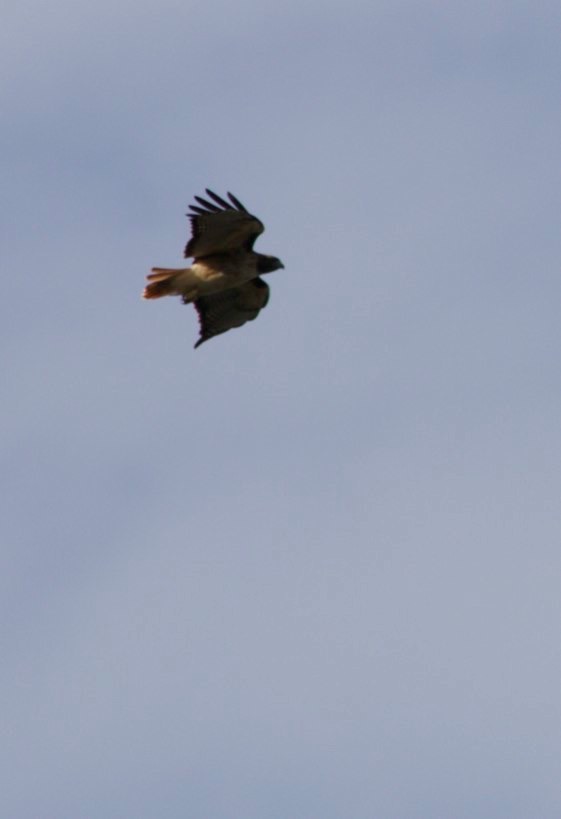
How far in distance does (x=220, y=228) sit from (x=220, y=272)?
2.86 ft

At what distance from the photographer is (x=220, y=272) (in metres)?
78.1

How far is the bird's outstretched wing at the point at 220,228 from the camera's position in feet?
253

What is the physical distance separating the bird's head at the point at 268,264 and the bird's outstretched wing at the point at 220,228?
0.30 meters

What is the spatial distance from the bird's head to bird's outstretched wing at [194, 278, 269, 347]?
42cm

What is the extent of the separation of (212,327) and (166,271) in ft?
4.11

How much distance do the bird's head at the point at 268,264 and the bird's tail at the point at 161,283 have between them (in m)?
1.20

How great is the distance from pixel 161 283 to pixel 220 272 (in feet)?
3.19

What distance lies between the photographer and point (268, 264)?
78.2 metres

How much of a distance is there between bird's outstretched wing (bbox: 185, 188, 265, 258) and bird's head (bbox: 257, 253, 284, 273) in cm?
30

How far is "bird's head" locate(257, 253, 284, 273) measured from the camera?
78.2 metres

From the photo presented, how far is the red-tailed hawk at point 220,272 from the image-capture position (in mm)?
77438

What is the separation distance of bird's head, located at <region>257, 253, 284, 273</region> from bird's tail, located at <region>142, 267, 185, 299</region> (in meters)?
1.20

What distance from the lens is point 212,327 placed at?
7894 centimetres

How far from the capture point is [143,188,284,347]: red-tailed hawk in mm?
77438
